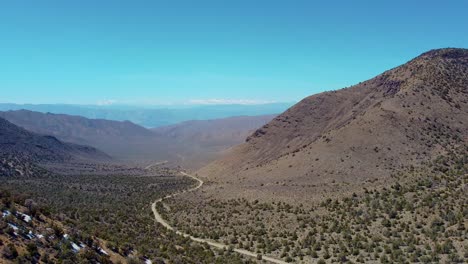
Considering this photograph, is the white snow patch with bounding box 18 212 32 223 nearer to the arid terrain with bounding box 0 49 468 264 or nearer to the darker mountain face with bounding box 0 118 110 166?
the arid terrain with bounding box 0 49 468 264

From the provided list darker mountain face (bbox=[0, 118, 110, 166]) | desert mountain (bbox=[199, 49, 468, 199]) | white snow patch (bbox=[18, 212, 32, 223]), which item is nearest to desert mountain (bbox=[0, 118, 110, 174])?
darker mountain face (bbox=[0, 118, 110, 166])

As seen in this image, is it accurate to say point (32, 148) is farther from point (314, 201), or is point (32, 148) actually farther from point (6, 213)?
point (6, 213)

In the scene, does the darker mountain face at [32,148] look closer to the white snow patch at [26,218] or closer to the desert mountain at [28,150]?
the desert mountain at [28,150]

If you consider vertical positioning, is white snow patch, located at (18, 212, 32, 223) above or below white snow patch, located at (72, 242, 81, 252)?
above

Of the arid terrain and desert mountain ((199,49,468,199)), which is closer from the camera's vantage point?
the arid terrain

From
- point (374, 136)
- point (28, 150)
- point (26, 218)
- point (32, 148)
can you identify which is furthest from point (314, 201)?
point (32, 148)

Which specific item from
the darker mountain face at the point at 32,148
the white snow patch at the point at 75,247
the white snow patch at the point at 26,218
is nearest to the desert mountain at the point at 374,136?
the white snow patch at the point at 75,247

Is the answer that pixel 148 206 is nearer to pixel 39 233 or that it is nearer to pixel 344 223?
pixel 344 223
